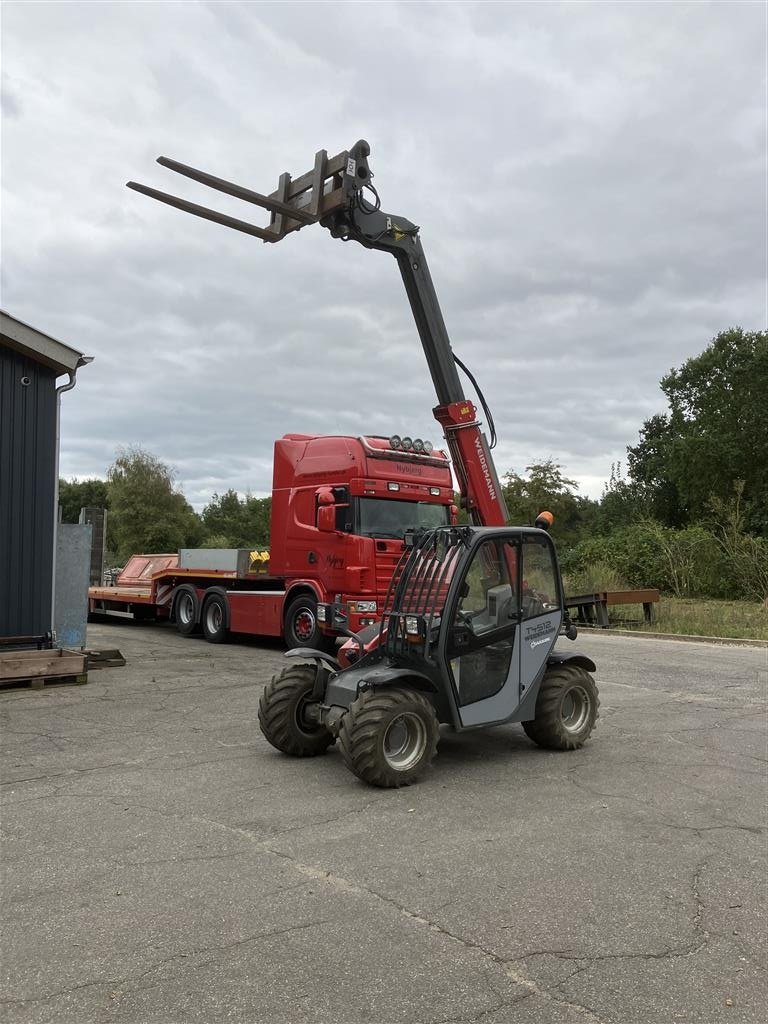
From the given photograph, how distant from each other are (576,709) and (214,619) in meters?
10.4

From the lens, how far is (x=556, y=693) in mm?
7012

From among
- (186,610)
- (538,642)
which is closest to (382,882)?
(538,642)

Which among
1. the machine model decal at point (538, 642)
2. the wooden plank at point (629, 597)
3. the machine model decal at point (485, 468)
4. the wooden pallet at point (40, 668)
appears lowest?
the wooden pallet at point (40, 668)

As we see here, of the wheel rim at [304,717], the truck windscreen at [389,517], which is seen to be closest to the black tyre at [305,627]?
the truck windscreen at [389,517]

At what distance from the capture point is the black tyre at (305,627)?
1342 centimetres

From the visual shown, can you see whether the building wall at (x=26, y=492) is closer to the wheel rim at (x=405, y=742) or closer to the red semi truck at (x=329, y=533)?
the red semi truck at (x=329, y=533)

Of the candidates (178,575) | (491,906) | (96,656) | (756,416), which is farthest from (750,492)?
(491,906)

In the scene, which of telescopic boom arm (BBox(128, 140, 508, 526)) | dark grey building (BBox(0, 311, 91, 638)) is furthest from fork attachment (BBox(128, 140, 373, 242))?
dark grey building (BBox(0, 311, 91, 638))

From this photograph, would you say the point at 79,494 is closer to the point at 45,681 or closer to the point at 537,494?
the point at 537,494

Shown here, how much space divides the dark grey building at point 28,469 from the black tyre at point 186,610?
18.9 ft

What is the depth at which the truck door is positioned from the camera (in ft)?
20.8

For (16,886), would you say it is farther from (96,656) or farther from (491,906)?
(96,656)

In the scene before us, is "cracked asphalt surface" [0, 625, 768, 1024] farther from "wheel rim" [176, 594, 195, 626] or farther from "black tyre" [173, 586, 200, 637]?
"wheel rim" [176, 594, 195, 626]

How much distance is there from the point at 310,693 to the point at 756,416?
1884 inches
